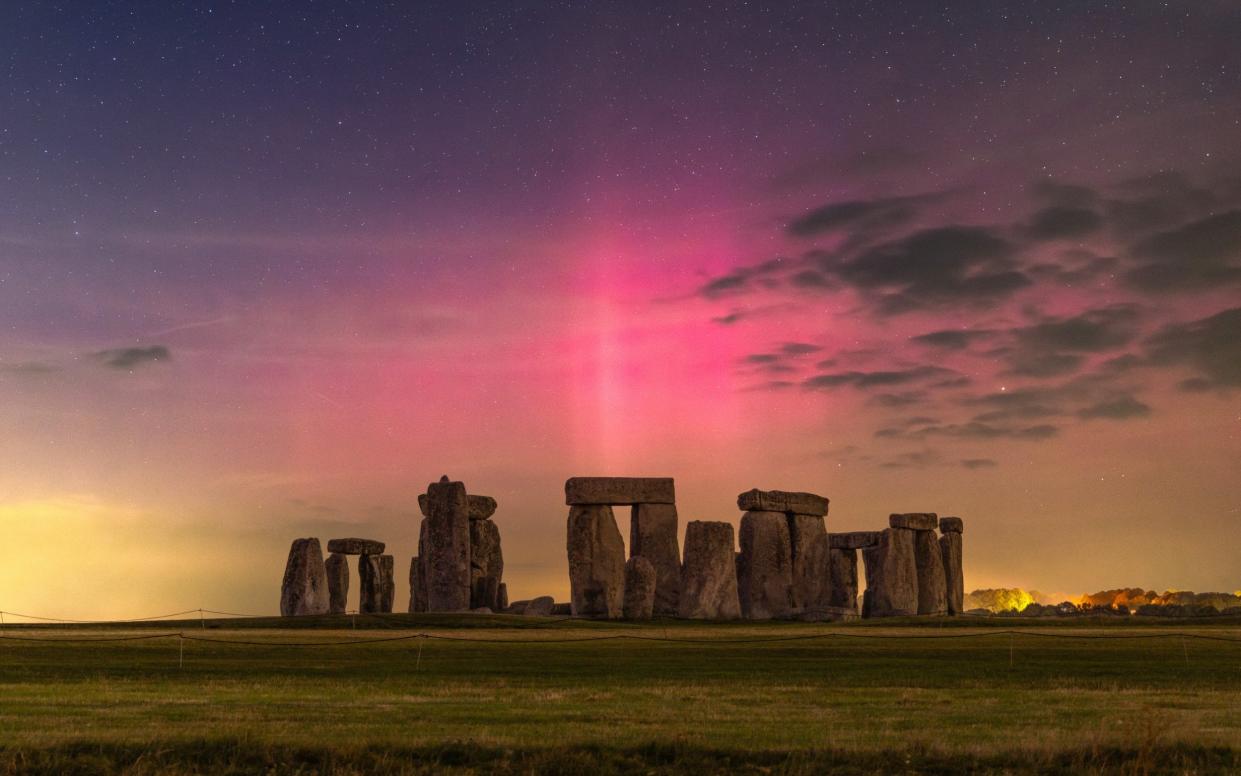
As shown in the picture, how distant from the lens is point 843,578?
161 feet

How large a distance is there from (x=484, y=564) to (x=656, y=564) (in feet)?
22.3

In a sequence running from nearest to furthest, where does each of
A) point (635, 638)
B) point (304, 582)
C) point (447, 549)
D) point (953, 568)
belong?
point (635, 638) < point (447, 549) < point (304, 582) < point (953, 568)

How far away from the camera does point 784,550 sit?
4469 cm

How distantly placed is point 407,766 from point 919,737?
221 inches

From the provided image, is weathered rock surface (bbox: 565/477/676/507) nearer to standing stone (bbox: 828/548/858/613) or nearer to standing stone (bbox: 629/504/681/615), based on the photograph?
standing stone (bbox: 629/504/681/615)

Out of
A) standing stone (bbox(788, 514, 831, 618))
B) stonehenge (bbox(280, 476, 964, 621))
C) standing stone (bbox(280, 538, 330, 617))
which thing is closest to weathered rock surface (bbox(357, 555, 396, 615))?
stonehenge (bbox(280, 476, 964, 621))

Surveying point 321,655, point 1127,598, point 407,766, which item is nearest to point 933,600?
point 1127,598

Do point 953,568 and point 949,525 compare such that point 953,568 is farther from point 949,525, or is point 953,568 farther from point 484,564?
point 484,564

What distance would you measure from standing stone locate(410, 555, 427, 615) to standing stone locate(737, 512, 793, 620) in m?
11.2

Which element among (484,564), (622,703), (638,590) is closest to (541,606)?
(484,564)

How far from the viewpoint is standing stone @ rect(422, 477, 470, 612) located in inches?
1688

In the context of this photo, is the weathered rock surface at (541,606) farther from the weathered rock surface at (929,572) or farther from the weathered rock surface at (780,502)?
the weathered rock surface at (929,572)

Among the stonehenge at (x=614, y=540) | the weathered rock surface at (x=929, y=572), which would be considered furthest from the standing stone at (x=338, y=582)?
the weathered rock surface at (x=929, y=572)

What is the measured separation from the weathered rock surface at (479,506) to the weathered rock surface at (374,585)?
17.3 feet
